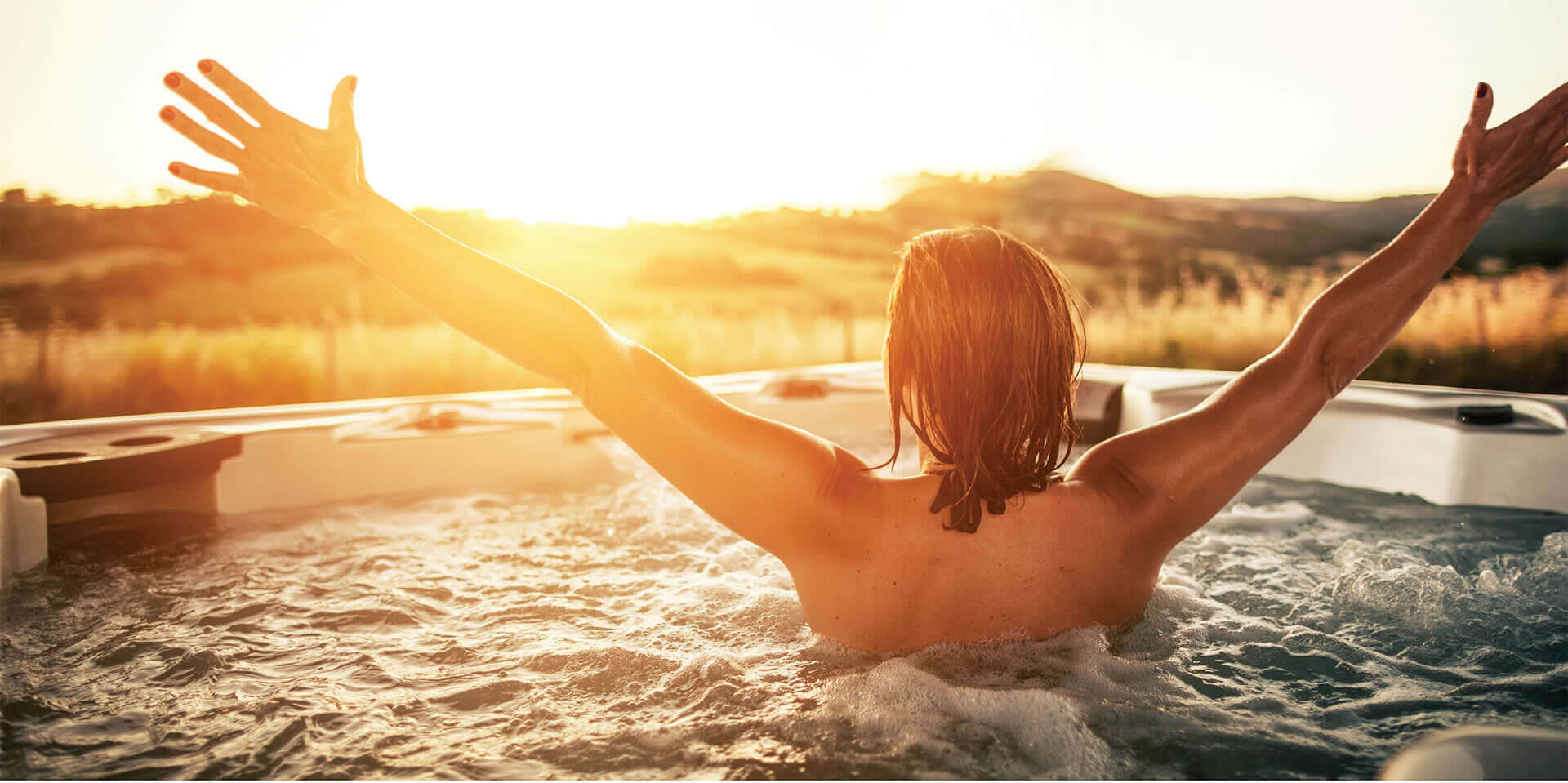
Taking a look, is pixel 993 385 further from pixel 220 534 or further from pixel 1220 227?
pixel 1220 227

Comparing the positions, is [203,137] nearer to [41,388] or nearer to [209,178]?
[209,178]

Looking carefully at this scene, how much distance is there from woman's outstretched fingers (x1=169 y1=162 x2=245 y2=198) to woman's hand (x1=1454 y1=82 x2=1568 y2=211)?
1.32m

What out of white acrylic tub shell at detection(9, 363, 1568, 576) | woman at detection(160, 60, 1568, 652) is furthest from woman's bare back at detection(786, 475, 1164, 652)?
white acrylic tub shell at detection(9, 363, 1568, 576)

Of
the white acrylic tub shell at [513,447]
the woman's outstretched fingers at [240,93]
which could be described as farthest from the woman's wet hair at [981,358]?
the white acrylic tub shell at [513,447]

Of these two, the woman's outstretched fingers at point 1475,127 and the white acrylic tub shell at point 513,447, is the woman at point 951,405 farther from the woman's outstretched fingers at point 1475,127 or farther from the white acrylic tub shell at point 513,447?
the white acrylic tub shell at point 513,447

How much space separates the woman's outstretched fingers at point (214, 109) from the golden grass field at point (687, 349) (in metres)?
4.66

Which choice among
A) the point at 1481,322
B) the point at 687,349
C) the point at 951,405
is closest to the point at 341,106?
the point at 951,405

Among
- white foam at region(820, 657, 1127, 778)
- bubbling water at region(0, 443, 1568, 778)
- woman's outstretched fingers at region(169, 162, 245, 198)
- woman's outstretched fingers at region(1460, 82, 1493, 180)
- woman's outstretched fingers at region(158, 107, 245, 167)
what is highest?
woman's outstretched fingers at region(1460, 82, 1493, 180)

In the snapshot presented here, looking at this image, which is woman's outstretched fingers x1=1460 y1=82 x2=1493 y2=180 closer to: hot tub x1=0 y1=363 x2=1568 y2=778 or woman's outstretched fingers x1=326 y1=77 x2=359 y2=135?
hot tub x1=0 y1=363 x2=1568 y2=778

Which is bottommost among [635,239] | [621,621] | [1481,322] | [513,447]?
[621,621]

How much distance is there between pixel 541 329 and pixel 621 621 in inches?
29.8

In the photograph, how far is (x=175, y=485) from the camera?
195 cm

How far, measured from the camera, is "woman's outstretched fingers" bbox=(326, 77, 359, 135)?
839 millimetres

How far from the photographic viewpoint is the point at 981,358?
899mm
